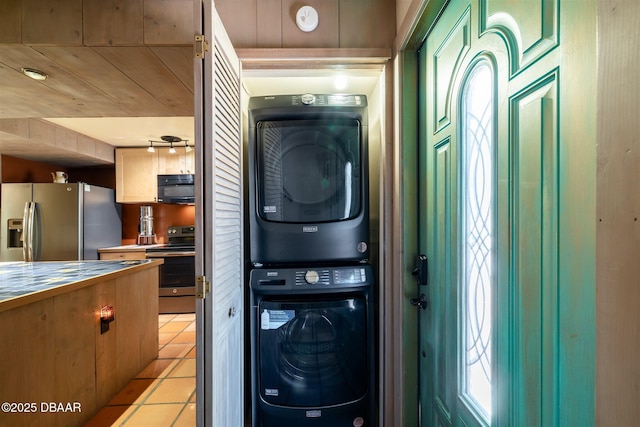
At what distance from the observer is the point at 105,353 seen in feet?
6.26

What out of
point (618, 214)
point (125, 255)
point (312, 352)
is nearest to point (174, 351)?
point (125, 255)

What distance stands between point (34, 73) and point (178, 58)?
85 cm

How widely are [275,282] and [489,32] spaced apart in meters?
1.25

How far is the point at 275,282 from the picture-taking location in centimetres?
142

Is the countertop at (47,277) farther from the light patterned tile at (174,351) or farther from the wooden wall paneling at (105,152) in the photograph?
the wooden wall paneling at (105,152)

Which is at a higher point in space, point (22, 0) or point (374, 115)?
point (22, 0)

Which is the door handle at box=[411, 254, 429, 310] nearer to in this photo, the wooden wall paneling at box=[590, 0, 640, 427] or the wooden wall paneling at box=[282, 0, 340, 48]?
the wooden wall paneling at box=[590, 0, 640, 427]

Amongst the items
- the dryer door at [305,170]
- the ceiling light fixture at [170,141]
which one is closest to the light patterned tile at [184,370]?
the dryer door at [305,170]

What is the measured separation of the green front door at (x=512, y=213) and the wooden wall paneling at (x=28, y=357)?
1882mm

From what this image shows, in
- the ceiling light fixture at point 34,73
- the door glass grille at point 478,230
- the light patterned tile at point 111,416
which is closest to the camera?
the door glass grille at point 478,230

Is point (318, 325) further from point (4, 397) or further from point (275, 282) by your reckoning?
point (4, 397)

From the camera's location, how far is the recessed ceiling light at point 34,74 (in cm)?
151

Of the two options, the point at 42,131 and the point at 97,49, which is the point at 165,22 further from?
the point at 42,131

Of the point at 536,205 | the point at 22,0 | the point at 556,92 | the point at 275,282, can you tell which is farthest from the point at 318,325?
the point at 22,0
